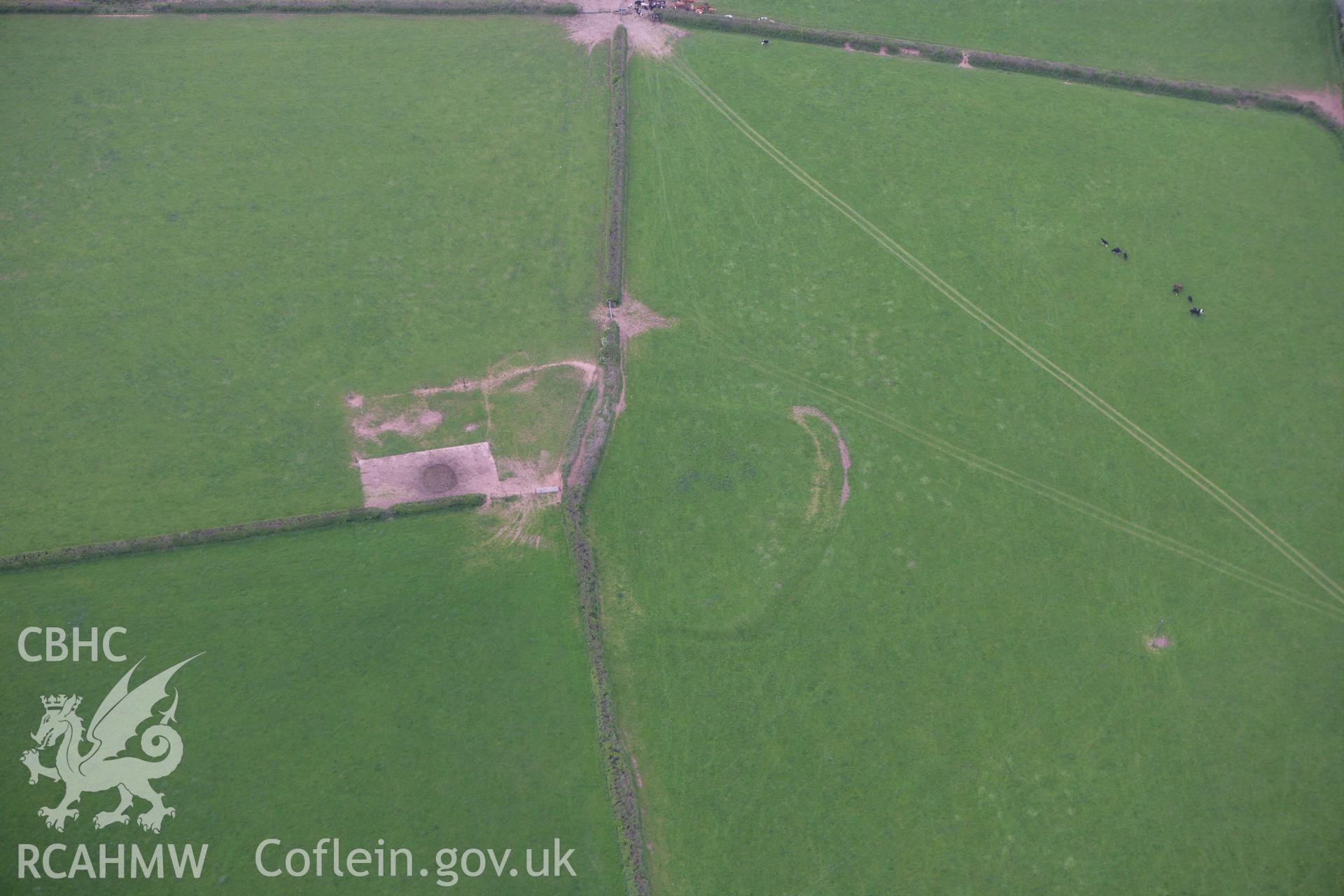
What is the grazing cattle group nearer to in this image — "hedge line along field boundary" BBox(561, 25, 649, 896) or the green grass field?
the green grass field

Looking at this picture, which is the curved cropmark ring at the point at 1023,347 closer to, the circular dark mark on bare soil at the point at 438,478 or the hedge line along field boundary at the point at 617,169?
the hedge line along field boundary at the point at 617,169

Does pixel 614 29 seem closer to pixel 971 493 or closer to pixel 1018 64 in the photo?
pixel 1018 64

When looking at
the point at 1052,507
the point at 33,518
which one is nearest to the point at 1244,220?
the point at 1052,507

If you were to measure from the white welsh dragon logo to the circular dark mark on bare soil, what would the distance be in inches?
529

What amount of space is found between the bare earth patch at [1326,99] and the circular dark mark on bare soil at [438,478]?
172 feet

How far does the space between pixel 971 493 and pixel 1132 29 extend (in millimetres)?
31969

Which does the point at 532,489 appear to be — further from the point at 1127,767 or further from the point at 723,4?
the point at 723,4

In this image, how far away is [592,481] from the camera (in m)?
38.1

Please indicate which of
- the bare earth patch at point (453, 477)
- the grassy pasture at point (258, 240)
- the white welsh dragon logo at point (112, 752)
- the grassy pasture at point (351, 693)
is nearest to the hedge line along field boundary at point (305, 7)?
the grassy pasture at point (258, 240)

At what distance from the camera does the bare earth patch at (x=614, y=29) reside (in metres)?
47.1

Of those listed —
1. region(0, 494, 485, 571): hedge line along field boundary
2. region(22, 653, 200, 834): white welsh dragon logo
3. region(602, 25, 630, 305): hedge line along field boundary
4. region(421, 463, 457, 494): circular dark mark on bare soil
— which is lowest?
region(22, 653, 200, 834): white welsh dragon logo

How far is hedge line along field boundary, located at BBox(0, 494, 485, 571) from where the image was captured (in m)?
A: 35.5

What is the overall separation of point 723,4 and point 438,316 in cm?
2631

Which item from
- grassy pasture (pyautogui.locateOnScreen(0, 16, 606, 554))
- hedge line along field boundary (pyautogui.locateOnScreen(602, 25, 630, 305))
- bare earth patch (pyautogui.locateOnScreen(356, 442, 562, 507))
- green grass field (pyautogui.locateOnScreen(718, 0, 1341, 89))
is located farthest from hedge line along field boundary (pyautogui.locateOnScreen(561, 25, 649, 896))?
green grass field (pyautogui.locateOnScreen(718, 0, 1341, 89))
